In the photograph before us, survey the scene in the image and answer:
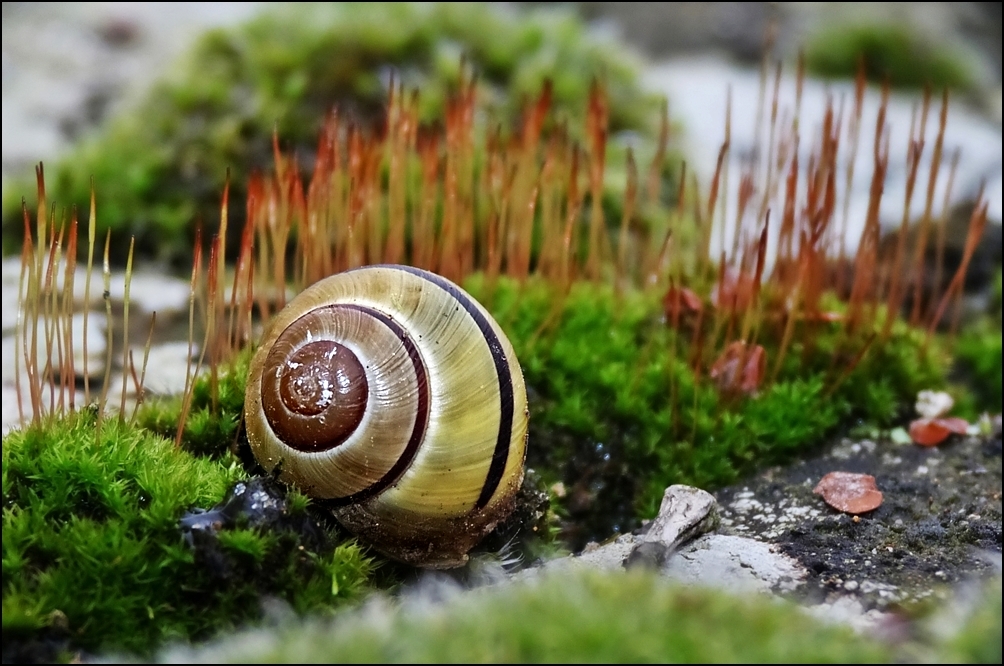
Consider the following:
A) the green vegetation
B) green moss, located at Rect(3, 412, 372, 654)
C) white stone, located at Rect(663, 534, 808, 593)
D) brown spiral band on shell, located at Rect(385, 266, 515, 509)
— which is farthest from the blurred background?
white stone, located at Rect(663, 534, 808, 593)

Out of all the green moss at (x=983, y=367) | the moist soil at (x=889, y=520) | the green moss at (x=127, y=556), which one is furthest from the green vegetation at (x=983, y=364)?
the green moss at (x=127, y=556)

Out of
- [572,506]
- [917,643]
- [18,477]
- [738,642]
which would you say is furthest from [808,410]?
[18,477]

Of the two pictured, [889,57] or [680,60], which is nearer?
[889,57]

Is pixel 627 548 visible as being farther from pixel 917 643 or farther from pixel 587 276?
pixel 587 276

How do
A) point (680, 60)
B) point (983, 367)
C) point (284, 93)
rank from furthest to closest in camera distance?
point (680, 60) → point (284, 93) → point (983, 367)

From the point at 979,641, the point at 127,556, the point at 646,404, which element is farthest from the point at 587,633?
the point at 646,404

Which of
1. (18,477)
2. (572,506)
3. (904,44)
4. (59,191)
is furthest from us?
(904,44)

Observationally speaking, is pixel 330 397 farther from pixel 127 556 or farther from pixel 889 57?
pixel 889 57
